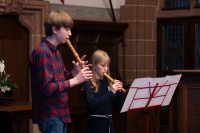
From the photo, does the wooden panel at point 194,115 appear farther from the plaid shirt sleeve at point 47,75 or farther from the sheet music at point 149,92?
the plaid shirt sleeve at point 47,75

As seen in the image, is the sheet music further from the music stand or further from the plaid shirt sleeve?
the plaid shirt sleeve

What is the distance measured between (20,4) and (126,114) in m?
2.06

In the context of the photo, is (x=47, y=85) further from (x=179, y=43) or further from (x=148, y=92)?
(x=179, y=43)

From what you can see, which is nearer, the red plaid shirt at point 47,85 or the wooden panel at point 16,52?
the red plaid shirt at point 47,85

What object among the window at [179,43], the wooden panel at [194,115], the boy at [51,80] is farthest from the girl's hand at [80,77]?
the window at [179,43]

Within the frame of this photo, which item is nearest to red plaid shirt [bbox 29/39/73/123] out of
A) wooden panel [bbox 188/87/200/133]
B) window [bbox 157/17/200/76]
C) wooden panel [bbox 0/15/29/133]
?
wooden panel [bbox 188/87/200/133]

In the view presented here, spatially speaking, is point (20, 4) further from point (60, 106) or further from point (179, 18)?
point (60, 106)

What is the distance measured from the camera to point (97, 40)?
6.43m

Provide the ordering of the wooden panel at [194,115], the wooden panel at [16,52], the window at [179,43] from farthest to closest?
the window at [179,43] < the wooden panel at [16,52] < the wooden panel at [194,115]

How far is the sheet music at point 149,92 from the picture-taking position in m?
3.30

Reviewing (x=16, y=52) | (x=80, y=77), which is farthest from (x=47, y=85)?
(x=16, y=52)

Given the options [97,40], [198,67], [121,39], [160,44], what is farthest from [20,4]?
[198,67]

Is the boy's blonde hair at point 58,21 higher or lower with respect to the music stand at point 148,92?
higher

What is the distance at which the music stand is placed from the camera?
3.30 metres
